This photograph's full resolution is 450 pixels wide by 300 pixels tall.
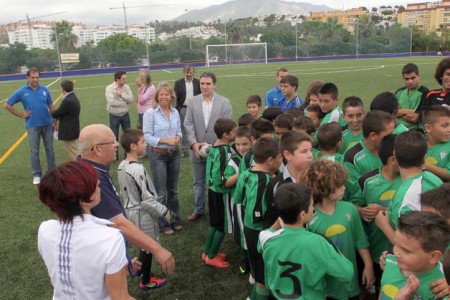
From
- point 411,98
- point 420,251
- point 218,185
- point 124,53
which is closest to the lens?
point 420,251

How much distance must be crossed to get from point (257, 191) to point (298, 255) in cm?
100

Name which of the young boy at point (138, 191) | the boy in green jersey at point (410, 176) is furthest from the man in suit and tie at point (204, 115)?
the boy in green jersey at point (410, 176)

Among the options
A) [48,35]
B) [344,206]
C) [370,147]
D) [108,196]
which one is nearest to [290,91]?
[370,147]

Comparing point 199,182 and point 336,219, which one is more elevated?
point 336,219

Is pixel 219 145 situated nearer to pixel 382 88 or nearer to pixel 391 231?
pixel 391 231

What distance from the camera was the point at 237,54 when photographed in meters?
48.6

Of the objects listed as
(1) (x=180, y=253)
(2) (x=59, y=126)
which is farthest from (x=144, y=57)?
(1) (x=180, y=253)

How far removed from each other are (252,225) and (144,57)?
4697 centimetres

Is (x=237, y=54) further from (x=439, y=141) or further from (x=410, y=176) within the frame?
(x=410, y=176)

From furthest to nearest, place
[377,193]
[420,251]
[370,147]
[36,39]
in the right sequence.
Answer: [36,39] < [370,147] < [377,193] < [420,251]

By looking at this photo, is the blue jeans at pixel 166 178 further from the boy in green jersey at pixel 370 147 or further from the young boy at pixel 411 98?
the young boy at pixel 411 98

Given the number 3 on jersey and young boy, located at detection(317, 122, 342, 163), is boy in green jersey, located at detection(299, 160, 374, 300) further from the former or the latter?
young boy, located at detection(317, 122, 342, 163)

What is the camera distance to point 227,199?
463 centimetres

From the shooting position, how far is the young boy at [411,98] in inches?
201
